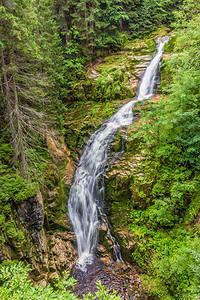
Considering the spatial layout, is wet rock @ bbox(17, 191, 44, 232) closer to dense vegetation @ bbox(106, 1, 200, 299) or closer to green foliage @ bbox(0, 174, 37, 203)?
green foliage @ bbox(0, 174, 37, 203)

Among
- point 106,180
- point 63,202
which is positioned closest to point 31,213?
point 63,202

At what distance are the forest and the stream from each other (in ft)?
1.03

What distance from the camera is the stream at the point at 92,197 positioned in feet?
25.6

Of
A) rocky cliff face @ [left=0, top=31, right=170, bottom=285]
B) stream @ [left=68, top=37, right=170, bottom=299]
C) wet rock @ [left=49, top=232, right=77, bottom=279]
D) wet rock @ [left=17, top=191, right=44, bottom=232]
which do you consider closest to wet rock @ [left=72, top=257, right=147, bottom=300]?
stream @ [left=68, top=37, right=170, bottom=299]

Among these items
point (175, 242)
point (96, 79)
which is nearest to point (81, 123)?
point (96, 79)

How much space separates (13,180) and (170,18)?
943 inches

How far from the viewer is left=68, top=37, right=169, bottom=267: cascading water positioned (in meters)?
8.68

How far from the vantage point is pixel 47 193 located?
8.47 m

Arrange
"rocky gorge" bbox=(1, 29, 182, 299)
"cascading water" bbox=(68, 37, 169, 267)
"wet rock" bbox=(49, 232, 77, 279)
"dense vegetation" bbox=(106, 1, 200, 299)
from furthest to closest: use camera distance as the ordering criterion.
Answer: "cascading water" bbox=(68, 37, 169, 267)
"wet rock" bbox=(49, 232, 77, 279)
"rocky gorge" bbox=(1, 29, 182, 299)
"dense vegetation" bbox=(106, 1, 200, 299)

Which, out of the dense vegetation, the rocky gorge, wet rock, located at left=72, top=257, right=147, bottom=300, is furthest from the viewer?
wet rock, located at left=72, top=257, right=147, bottom=300

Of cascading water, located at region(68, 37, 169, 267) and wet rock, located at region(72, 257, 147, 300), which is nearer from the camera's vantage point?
wet rock, located at region(72, 257, 147, 300)

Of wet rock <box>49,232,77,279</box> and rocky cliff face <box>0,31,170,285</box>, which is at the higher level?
rocky cliff face <box>0,31,170,285</box>

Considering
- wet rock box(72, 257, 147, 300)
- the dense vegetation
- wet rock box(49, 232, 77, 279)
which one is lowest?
wet rock box(72, 257, 147, 300)

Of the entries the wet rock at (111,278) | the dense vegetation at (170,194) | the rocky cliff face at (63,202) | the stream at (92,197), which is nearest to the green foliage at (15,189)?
the rocky cliff face at (63,202)
